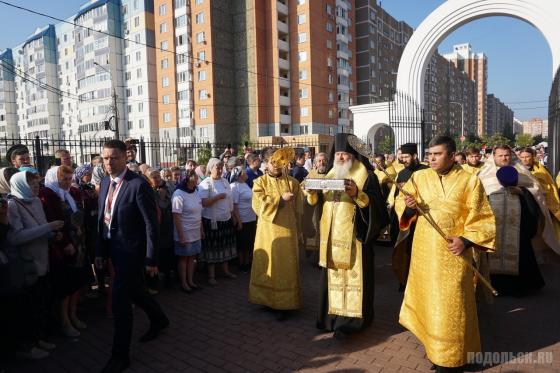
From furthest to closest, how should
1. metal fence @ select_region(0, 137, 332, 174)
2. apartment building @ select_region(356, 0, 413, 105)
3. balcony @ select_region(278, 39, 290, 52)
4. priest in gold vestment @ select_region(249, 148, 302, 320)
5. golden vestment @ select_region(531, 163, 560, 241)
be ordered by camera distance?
apartment building @ select_region(356, 0, 413, 105) → balcony @ select_region(278, 39, 290, 52) → metal fence @ select_region(0, 137, 332, 174) → golden vestment @ select_region(531, 163, 560, 241) → priest in gold vestment @ select_region(249, 148, 302, 320)

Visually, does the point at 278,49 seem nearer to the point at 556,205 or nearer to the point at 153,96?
the point at 153,96

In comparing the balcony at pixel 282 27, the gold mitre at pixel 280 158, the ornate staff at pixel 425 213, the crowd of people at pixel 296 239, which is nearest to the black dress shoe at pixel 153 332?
the crowd of people at pixel 296 239

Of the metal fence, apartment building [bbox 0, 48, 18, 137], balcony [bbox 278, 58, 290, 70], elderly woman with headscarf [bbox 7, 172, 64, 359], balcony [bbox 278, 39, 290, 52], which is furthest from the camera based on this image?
apartment building [bbox 0, 48, 18, 137]

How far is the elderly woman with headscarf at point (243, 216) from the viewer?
22.9 ft

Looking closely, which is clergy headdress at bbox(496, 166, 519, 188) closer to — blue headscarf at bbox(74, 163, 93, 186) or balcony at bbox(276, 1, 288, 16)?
blue headscarf at bbox(74, 163, 93, 186)

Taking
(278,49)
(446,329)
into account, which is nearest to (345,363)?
(446,329)

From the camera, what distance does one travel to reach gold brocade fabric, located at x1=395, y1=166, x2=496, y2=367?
340cm

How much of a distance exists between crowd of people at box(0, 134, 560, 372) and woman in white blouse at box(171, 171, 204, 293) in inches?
0.8

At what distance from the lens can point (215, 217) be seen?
635 centimetres

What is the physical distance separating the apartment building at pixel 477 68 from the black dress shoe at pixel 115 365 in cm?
12153

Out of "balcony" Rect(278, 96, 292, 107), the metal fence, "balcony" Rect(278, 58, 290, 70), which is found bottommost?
the metal fence

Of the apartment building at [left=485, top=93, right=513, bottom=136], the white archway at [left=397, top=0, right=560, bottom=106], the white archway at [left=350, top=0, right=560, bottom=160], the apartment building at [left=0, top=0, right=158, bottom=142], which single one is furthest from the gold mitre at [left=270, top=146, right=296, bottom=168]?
the apartment building at [left=485, top=93, right=513, bottom=136]

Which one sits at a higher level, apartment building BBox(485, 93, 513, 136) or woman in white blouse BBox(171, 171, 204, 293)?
apartment building BBox(485, 93, 513, 136)

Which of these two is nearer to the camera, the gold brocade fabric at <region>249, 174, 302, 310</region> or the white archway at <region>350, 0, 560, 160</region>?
the gold brocade fabric at <region>249, 174, 302, 310</region>
